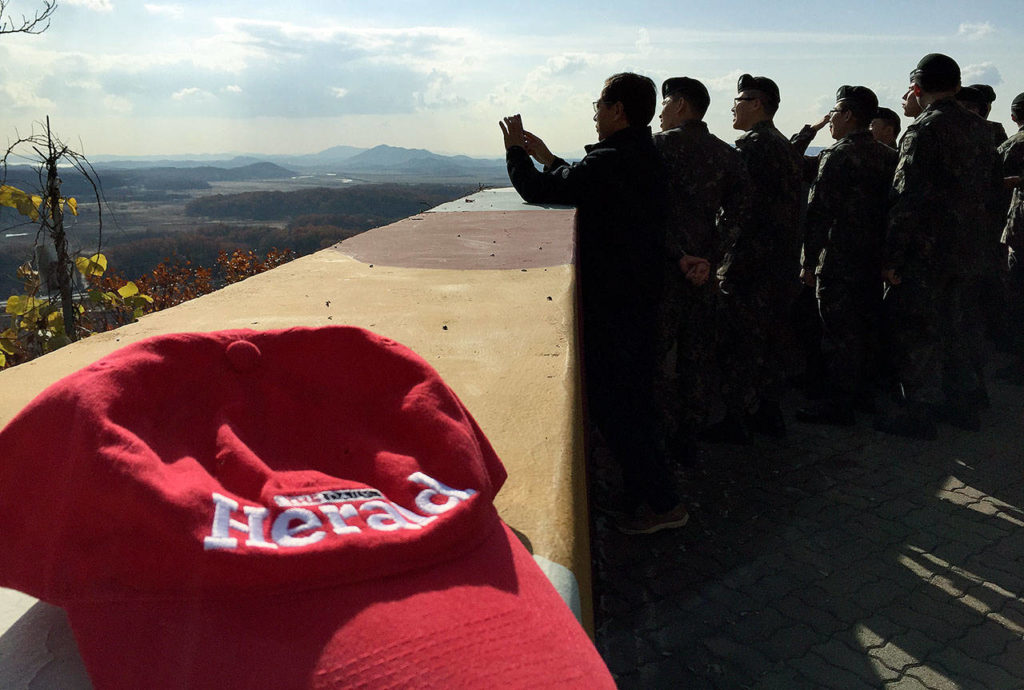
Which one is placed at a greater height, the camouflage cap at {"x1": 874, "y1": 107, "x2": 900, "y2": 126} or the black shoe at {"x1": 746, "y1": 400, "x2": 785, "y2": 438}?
the camouflage cap at {"x1": 874, "y1": 107, "x2": 900, "y2": 126}

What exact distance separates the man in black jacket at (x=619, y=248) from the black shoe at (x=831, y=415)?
2389mm

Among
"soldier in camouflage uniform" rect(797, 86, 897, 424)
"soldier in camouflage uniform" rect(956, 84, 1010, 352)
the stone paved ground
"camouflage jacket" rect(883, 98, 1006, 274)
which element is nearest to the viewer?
the stone paved ground

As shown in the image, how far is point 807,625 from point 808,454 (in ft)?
Result: 6.48

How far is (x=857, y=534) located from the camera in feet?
12.0

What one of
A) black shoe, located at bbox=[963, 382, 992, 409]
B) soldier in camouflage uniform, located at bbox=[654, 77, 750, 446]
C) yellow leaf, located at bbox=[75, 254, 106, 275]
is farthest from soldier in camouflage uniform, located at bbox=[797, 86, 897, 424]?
yellow leaf, located at bbox=[75, 254, 106, 275]

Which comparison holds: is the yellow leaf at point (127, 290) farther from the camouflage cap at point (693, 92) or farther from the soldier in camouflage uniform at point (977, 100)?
the soldier in camouflage uniform at point (977, 100)

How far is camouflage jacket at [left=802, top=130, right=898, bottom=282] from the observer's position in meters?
5.09

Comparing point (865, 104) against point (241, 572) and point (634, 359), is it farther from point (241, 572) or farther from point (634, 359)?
point (241, 572)

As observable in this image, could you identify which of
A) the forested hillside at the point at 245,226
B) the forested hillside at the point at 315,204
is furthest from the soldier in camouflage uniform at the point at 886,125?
the forested hillside at the point at 315,204

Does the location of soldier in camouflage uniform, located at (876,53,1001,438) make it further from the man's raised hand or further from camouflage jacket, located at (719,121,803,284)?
the man's raised hand

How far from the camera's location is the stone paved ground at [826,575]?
107 inches

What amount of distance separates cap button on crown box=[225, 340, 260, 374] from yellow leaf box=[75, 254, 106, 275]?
11.3 ft

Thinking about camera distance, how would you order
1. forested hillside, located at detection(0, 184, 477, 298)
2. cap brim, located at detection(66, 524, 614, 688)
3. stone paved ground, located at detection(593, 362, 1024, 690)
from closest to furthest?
cap brim, located at detection(66, 524, 614, 688) → stone paved ground, located at detection(593, 362, 1024, 690) → forested hillside, located at detection(0, 184, 477, 298)

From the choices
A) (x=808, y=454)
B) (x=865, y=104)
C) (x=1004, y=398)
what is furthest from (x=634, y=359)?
(x=1004, y=398)
